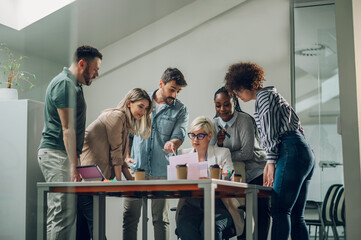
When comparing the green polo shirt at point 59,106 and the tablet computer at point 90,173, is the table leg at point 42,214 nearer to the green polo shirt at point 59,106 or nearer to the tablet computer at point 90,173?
the tablet computer at point 90,173

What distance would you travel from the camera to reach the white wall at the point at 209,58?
3873mm

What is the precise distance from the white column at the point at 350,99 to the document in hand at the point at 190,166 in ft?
3.75

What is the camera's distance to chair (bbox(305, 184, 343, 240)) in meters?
3.37

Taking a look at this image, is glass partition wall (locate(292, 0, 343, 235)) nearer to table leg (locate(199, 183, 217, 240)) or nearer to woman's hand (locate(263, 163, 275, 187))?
woman's hand (locate(263, 163, 275, 187))

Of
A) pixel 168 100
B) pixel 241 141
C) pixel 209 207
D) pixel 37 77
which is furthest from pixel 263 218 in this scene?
pixel 37 77

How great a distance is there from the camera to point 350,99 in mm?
3154

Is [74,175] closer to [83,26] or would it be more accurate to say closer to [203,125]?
[203,125]

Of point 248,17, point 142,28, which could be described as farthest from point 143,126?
point 248,17

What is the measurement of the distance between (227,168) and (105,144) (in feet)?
2.70

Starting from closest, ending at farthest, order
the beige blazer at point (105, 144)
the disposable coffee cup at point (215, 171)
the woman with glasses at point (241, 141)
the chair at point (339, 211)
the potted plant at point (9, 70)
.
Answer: the potted plant at point (9, 70) → the disposable coffee cup at point (215, 171) → the beige blazer at point (105, 144) → the chair at point (339, 211) → the woman with glasses at point (241, 141)

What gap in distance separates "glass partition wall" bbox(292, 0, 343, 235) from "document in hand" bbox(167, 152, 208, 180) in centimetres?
129

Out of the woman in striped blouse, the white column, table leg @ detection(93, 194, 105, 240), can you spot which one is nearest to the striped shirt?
the woman in striped blouse

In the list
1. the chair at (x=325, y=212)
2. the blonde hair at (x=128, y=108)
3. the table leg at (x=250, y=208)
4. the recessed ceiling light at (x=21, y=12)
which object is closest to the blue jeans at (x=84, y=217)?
the blonde hair at (x=128, y=108)

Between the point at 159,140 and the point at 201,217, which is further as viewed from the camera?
the point at 159,140
